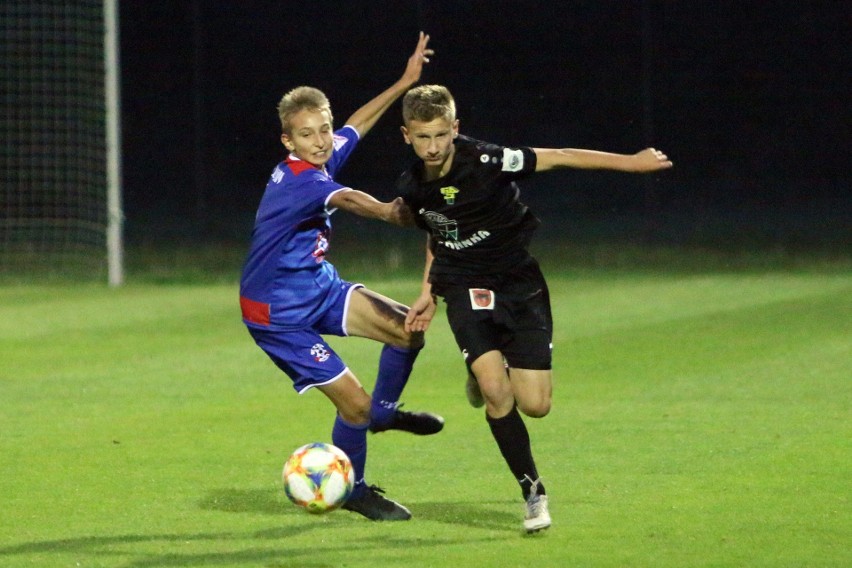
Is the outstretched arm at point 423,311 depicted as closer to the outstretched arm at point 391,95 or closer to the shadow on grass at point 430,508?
the shadow on grass at point 430,508

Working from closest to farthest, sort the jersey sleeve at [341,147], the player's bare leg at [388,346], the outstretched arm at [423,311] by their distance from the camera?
the outstretched arm at [423,311] → the player's bare leg at [388,346] → the jersey sleeve at [341,147]

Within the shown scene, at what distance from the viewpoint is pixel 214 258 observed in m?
17.5

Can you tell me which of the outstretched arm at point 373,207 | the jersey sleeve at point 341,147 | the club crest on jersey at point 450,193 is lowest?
the outstretched arm at point 373,207

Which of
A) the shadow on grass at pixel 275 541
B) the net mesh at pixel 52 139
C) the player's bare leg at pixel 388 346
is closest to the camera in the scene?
the shadow on grass at pixel 275 541

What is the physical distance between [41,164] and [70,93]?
3.04 feet

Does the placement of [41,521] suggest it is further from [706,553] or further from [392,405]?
[706,553]

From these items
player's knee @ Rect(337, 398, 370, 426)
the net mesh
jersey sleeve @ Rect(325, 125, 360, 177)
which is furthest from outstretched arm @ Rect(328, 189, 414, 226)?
the net mesh

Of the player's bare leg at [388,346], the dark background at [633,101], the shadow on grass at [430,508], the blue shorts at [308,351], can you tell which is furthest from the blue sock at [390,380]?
the dark background at [633,101]

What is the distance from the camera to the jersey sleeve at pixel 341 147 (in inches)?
261

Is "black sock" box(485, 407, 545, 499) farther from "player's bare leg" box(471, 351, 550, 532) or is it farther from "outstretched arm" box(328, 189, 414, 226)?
"outstretched arm" box(328, 189, 414, 226)

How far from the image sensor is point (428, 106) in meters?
5.68

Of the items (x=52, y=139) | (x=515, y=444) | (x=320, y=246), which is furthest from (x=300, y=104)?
(x=52, y=139)

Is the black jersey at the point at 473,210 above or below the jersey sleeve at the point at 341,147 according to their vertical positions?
below

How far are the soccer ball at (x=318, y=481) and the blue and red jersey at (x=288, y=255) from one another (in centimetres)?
76
